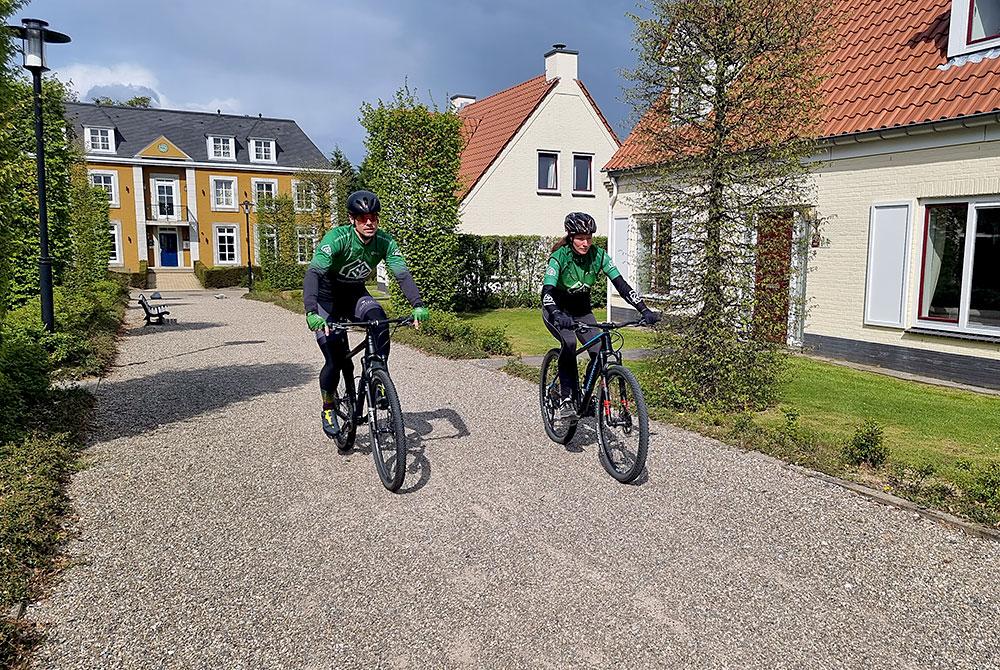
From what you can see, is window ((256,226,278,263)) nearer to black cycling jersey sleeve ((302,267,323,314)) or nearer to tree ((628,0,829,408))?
tree ((628,0,829,408))

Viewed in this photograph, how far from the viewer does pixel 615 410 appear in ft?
18.2

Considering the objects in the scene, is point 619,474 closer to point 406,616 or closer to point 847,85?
point 406,616

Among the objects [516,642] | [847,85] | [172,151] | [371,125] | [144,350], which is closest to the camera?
[516,642]

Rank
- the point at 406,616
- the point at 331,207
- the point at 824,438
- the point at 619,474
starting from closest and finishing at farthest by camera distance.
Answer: the point at 406,616
the point at 619,474
the point at 824,438
the point at 331,207

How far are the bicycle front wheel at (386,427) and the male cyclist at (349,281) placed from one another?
0.30 m

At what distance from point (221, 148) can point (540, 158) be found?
29.6 metres

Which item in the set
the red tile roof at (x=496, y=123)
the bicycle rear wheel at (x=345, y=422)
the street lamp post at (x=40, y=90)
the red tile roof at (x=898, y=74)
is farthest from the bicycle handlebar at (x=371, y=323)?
the red tile roof at (x=496, y=123)

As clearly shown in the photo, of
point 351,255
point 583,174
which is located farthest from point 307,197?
point 351,255

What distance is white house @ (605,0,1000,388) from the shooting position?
9.25 meters

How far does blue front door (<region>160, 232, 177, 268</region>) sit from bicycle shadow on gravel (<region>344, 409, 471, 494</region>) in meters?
47.0

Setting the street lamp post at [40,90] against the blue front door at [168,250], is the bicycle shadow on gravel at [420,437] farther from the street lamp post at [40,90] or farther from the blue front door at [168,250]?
the blue front door at [168,250]

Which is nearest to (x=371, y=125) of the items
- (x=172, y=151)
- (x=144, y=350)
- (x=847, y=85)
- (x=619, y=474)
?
(x=144, y=350)

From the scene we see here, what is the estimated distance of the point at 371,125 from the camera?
16.3 meters

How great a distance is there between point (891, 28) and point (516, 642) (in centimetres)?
1214
